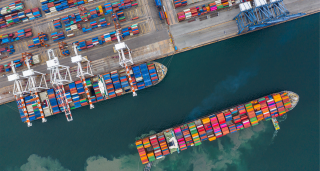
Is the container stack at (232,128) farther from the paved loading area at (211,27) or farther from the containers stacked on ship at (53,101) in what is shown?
the containers stacked on ship at (53,101)

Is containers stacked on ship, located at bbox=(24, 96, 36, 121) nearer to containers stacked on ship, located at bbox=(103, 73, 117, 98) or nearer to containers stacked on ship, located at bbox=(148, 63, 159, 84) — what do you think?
containers stacked on ship, located at bbox=(103, 73, 117, 98)

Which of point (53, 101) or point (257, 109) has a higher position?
point (53, 101)

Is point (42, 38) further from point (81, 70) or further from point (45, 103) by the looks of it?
point (45, 103)

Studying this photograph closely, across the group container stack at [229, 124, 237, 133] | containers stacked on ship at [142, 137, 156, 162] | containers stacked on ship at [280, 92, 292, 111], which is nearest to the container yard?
container stack at [229, 124, 237, 133]

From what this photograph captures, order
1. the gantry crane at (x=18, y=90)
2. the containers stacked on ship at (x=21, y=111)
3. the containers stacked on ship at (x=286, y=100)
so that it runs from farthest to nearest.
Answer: the containers stacked on ship at (x=286, y=100)
the containers stacked on ship at (x=21, y=111)
the gantry crane at (x=18, y=90)

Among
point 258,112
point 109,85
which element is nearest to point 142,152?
point 109,85

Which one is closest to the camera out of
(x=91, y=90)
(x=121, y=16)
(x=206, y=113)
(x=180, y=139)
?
(x=180, y=139)

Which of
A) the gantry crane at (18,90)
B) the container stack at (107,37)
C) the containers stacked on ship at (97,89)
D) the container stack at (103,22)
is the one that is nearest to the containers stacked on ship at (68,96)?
the containers stacked on ship at (97,89)
